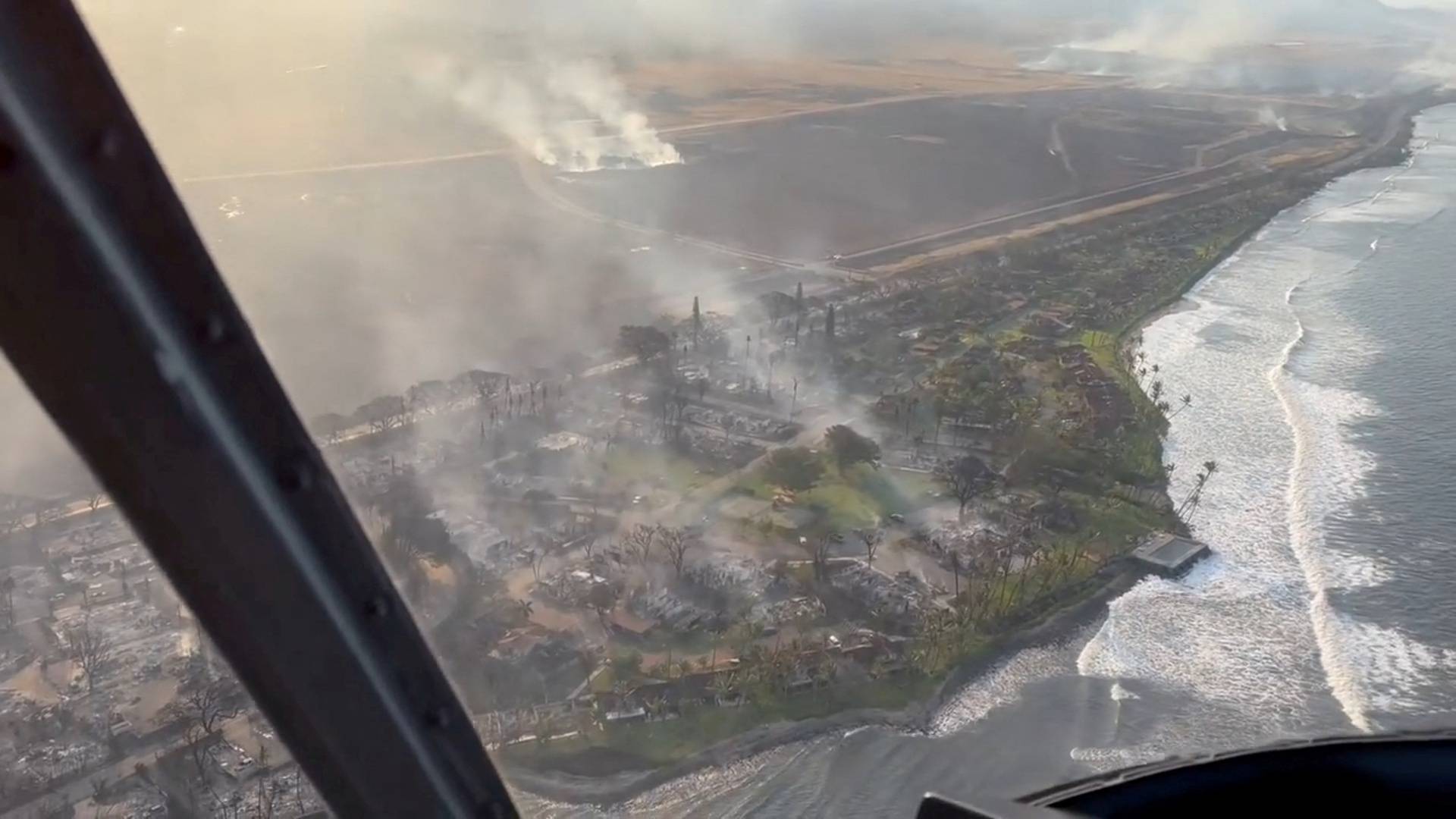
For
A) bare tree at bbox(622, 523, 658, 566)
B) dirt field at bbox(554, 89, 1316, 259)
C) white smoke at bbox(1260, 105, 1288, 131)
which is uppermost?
bare tree at bbox(622, 523, 658, 566)

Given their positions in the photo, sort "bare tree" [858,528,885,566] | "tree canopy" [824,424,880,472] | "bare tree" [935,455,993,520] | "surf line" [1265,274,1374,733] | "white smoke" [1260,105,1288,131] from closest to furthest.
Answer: "surf line" [1265,274,1374,733] < "bare tree" [858,528,885,566] < "bare tree" [935,455,993,520] < "tree canopy" [824,424,880,472] < "white smoke" [1260,105,1288,131]

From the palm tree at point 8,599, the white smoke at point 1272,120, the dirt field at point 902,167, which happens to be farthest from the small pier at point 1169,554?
the white smoke at point 1272,120

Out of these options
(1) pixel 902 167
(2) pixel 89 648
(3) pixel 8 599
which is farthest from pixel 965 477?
(1) pixel 902 167

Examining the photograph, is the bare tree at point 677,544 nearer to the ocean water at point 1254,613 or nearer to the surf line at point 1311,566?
the ocean water at point 1254,613

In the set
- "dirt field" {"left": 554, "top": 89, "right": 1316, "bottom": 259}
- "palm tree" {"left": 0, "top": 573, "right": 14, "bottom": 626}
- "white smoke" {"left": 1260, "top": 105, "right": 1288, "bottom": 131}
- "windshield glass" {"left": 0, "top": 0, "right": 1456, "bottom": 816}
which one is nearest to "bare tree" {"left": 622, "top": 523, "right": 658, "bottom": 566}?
"windshield glass" {"left": 0, "top": 0, "right": 1456, "bottom": 816}

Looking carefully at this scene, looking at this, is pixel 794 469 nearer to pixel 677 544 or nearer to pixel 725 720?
pixel 677 544

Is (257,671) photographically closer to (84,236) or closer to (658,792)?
(84,236)

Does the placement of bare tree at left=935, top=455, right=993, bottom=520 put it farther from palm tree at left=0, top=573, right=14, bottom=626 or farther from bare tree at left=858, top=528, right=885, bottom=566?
palm tree at left=0, top=573, right=14, bottom=626
